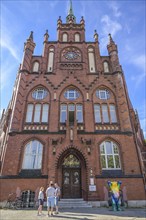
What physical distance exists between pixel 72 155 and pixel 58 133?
252cm

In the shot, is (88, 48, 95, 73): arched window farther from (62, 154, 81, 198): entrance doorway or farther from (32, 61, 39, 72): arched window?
(62, 154, 81, 198): entrance doorway

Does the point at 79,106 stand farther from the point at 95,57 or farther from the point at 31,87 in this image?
A: the point at 95,57

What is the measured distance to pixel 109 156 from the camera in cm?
1655

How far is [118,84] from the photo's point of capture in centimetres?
2025

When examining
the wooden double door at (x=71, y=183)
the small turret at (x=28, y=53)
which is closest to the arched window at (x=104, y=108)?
the wooden double door at (x=71, y=183)

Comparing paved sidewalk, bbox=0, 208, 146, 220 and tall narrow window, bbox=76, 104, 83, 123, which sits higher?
tall narrow window, bbox=76, 104, 83, 123

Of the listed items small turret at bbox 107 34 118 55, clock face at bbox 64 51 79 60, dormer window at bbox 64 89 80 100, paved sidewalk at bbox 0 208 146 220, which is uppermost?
small turret at bbox 107 34 118 55

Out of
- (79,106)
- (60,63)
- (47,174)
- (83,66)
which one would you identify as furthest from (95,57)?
(47,174)

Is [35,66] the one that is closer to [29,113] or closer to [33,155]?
[29,113]

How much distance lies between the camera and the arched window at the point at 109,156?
16.1 metres

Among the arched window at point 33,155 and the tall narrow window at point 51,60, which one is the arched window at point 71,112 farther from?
the tall narrow window at point 51,60

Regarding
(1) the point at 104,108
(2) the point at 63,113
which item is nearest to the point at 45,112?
(2) the point at 63,113

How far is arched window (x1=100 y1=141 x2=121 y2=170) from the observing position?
635 inches

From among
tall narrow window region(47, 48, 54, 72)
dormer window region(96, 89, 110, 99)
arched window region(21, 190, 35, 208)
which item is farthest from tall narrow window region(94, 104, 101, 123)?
arched window region(21, 190, 35, 208)
